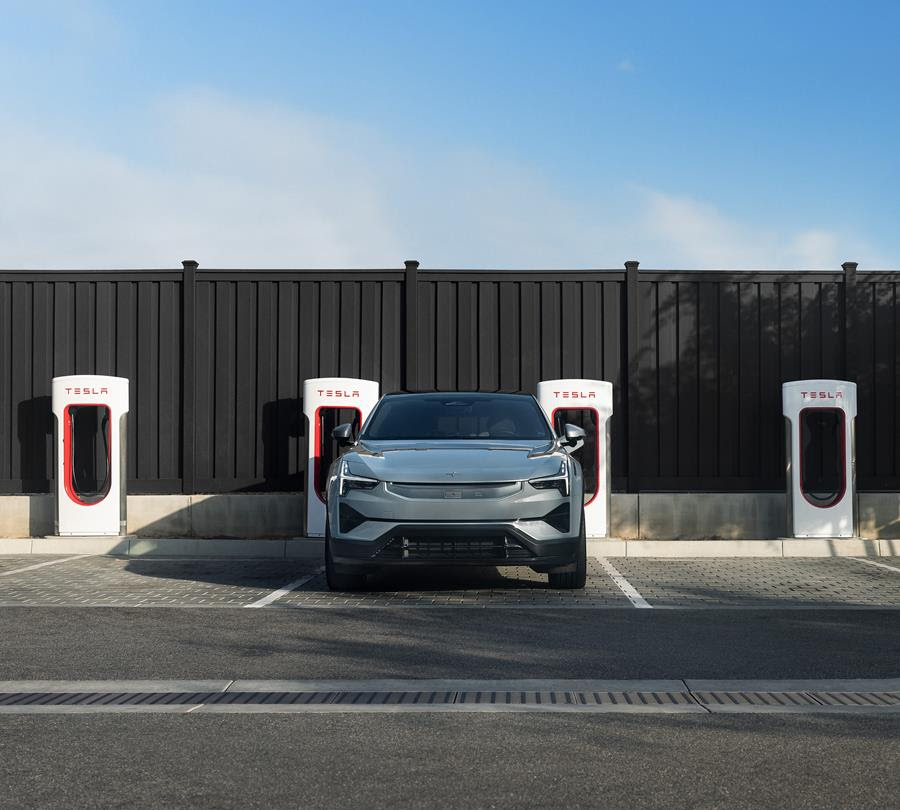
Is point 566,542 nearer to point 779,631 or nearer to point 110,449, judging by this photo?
point 779,631

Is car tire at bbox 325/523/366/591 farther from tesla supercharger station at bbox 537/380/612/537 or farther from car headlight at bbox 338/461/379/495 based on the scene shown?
tesla supercharger station at bbox 537/380/612/537

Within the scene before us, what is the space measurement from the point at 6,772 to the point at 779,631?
17.0ft

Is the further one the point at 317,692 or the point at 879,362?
the point at 879,362

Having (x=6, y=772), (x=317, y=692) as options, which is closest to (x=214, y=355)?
(x=317, y=692)

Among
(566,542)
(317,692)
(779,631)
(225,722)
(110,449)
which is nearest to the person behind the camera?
(225,722)

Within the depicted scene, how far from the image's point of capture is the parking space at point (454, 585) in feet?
29.5

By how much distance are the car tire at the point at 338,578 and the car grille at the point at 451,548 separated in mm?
691

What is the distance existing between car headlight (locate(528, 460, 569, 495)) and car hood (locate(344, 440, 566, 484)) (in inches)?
1.6

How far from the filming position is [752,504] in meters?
15.1

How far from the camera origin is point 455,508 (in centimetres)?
873

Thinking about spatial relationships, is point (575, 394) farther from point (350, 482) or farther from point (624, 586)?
point (350, 482)

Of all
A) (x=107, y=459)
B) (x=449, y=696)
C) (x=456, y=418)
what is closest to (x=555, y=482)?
(x=456, y=418)

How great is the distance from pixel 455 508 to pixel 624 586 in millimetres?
2249

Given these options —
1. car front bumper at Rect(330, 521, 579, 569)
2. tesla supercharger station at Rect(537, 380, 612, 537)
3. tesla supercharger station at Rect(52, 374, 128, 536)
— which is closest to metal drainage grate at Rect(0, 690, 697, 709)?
car front bumper at Rect(330, 521, 579, 569)
